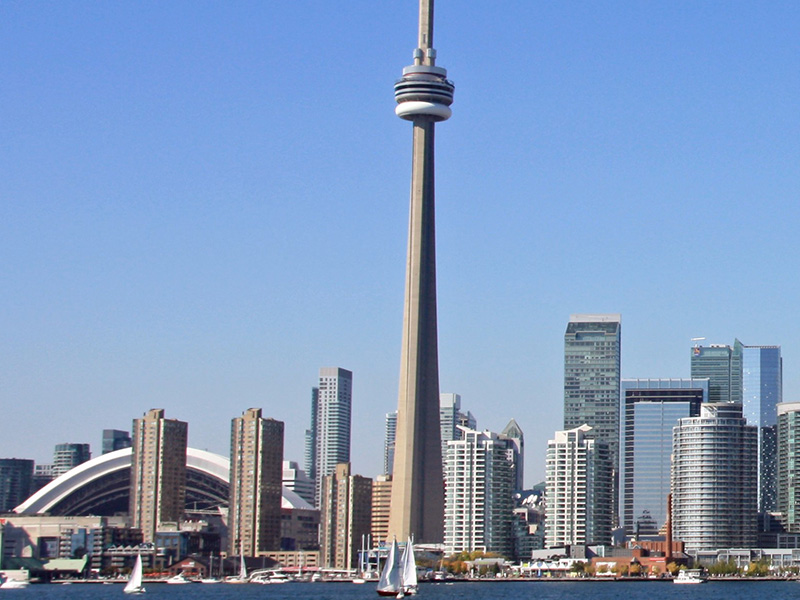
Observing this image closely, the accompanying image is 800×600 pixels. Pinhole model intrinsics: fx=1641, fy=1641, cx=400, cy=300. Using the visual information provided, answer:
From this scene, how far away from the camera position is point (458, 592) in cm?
15338

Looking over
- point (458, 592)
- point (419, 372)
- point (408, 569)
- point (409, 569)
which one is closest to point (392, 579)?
point (408, 569)

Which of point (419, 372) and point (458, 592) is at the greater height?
point (419, 372)

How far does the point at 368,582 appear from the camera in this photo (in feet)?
638

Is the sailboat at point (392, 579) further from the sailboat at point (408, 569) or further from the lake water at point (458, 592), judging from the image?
the lake water at point (458, 592)

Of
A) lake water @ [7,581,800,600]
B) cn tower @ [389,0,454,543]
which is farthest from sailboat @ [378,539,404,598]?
cn tower @ [389,0,454,543]

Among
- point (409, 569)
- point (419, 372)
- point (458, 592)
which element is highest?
point (419, 372)

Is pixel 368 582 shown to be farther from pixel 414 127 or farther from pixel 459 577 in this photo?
pixel 414 127

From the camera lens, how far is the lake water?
145 metres

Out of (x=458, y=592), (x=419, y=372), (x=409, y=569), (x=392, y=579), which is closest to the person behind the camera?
(x=392, y=579)

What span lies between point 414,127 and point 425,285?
21.2m

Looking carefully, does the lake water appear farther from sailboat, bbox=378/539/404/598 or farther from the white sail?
sailboat, bbox=378/539/404/598

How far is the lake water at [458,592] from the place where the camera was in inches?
5699

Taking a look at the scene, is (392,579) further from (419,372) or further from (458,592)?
(419,372)

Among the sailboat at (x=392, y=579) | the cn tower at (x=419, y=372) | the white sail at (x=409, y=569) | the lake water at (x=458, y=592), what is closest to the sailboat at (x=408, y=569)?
the white sail at (x=409, y=569)
